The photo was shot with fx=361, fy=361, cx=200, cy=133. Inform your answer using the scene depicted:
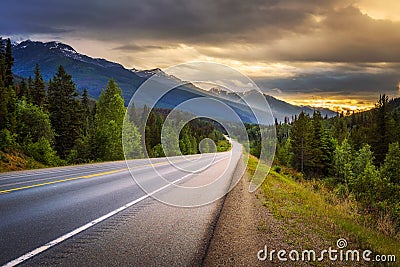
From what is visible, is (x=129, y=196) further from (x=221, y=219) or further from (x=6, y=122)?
(x=6, y=122)

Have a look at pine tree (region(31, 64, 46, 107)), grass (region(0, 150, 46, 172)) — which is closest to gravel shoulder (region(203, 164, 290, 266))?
grass (region(0, 150, 46, 172))

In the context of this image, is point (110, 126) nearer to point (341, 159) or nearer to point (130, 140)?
point (130, 140)

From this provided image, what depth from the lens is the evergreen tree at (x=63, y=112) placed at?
51.5 metres

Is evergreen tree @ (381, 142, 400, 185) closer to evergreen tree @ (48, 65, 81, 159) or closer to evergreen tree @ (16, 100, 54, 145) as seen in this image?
evergreen tree @ (16, 100, 54, 145)

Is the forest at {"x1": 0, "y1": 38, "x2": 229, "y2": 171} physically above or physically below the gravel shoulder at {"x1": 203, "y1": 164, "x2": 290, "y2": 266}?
above

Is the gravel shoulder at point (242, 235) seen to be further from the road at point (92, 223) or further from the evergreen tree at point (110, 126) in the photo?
the evergreen tree at point (110, 126)

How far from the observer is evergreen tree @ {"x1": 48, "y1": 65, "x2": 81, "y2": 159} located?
5153 centimetres

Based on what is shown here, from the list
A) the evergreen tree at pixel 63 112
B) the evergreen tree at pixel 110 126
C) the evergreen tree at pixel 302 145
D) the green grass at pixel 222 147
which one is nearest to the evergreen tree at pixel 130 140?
the evergreen tree at pixel 110 126

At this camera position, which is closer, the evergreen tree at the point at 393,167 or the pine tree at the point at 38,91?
the evergreen tree at the point at 393,167

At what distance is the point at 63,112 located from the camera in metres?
51.9

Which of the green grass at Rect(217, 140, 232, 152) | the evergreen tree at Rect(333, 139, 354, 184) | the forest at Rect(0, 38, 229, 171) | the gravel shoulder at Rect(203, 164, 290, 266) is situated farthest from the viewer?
the green grass at Rect(217, 140, 232, 152)

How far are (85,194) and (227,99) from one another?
17.5ft

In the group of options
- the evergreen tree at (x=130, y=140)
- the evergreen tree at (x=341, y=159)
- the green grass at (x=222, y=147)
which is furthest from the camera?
the green grass at (x=222, y=147)

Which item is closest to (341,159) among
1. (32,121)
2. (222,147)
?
(222,147)
